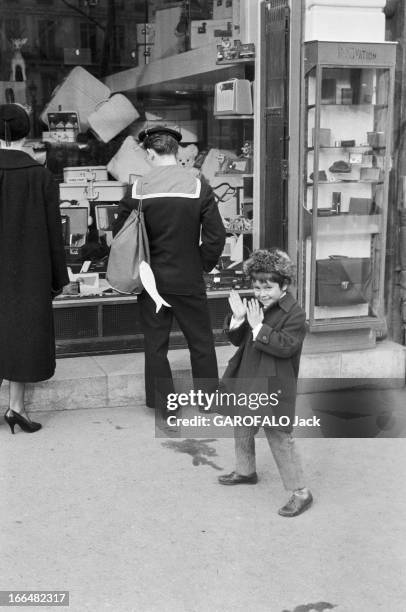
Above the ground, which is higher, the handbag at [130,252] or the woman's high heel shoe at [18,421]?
the handbag at [130,252]

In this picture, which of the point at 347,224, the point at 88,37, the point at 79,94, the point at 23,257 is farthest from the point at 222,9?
the point at 23,257

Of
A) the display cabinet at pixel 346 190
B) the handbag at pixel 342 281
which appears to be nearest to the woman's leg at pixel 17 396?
the display cabinet at pixel 346 190

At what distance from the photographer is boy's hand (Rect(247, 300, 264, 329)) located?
407cm

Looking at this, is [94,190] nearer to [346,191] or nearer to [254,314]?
[346,191]

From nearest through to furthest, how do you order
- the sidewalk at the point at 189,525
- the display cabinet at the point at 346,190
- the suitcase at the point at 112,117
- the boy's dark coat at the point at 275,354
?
the sidewalk at the point at 189,525 → the boy's dark coat at the point at 275,354 → the display cabinet at the point at 346,190 → the suitcase at the point at 112,117

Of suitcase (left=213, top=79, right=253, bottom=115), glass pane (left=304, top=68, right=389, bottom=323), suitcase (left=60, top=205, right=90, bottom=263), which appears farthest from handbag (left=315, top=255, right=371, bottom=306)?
suitcase (left=60, top=205, right=90, bottom=263)

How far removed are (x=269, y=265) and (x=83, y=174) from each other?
341 cm

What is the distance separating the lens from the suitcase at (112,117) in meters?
7.24

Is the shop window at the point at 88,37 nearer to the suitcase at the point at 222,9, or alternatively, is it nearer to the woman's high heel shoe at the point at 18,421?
the suitcase at the point at 222,9

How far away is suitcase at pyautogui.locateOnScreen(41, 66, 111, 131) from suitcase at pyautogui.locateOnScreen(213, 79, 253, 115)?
1062 millimetres

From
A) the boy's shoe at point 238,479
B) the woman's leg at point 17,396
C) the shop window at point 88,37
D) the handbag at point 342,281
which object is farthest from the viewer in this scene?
the shop window at point 88,37

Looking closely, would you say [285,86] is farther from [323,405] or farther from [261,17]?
[323,405]

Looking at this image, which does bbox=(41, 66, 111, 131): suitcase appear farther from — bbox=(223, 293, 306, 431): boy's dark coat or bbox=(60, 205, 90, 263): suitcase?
bbox=(223, 293, 306, 431): boy's dark coat

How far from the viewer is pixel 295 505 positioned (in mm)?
4258
